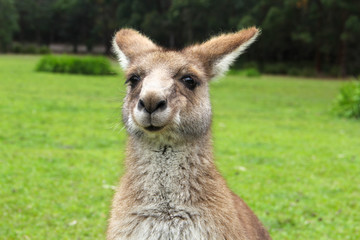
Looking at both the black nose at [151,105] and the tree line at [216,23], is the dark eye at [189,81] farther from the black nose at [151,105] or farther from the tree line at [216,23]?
the tree line at [216,23]

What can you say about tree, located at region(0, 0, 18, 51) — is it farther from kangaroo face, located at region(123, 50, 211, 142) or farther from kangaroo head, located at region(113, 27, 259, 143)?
kangaroo face, located at region(123, 50, 211, 142)

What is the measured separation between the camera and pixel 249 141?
34.0 ft

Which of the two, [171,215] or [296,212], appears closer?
[171,215]

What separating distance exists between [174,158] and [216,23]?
4196 centimetres

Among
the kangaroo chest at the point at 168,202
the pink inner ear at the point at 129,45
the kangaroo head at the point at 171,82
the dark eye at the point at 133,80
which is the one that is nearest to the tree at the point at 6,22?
the pink inner ear at the point at 129,45

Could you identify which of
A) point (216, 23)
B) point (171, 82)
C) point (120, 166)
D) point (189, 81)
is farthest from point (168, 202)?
point (216, 23)

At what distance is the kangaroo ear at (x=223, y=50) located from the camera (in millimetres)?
3725

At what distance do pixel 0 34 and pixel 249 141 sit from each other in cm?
4974

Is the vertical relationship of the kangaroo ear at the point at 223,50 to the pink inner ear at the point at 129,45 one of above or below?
above

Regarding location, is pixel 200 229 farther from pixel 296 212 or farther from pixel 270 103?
pixel 270 103

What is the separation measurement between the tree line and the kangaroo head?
22.2 meters

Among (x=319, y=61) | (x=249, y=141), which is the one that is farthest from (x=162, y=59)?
(x=319, y=61)

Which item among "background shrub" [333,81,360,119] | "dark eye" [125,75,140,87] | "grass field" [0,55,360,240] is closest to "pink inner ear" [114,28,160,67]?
"dark eye" [125,75,140,87]

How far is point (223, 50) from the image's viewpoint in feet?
12.4
